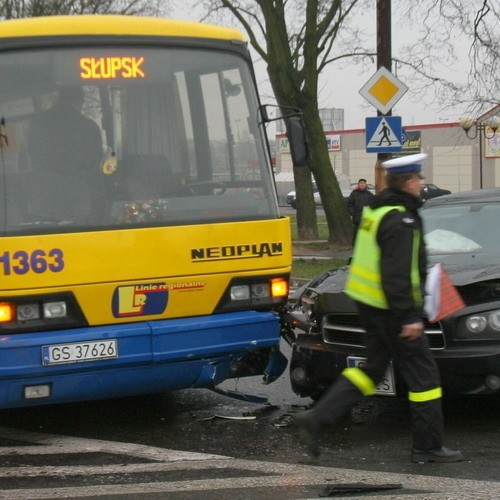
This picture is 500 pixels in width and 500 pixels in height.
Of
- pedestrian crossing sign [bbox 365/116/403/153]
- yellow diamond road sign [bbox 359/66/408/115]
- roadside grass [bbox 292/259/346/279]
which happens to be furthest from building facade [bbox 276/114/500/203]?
yellow diamond road sign [bbox 359/66/408/115]

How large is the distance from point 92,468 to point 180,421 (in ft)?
4.64

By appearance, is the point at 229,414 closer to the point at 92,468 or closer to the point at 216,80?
the point at 92,468

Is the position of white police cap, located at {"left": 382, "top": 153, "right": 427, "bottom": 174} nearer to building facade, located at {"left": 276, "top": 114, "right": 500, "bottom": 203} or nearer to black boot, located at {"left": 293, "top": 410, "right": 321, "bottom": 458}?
black boot, located at {"left": 293, "top": 410, "right": 321, "bottom": 458}

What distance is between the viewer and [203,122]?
705cm

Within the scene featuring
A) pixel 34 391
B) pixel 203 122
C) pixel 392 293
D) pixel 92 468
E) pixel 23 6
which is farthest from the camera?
pixel 23 6

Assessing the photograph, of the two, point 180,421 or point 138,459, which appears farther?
point 180,421

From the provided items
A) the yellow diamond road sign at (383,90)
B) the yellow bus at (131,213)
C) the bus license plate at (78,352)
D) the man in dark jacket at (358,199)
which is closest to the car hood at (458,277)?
the yellow bus at (131,213)

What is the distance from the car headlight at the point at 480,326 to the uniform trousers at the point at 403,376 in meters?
0.56

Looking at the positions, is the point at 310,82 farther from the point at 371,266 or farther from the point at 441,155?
the point at 441,155

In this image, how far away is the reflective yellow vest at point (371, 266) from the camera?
18.2ft

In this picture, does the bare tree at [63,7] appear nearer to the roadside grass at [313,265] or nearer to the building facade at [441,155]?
the roadside grass at [313,265]

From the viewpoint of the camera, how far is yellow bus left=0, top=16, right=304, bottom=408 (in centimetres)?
620

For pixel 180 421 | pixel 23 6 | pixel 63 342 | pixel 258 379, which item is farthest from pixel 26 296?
pixel 23 6

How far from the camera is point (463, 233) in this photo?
7.61m
